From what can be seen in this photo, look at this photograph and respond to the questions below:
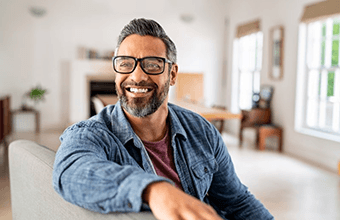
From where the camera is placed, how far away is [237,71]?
26.9 ft

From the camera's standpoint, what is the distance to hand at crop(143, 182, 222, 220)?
2.22 feet

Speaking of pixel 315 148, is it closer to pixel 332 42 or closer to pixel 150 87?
pixel 332 42

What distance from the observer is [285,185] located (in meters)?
4.34

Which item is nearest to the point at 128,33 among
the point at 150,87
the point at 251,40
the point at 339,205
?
the point at 150,87

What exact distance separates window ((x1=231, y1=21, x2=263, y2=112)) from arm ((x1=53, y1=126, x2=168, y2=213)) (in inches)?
262

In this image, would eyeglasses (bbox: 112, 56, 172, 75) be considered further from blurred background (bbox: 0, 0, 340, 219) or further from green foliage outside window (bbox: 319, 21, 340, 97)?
green foliage outside window (bbox: 319, 21, 340, 97)

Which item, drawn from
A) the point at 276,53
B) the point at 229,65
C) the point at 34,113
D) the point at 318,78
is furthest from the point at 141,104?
the point at 229,65

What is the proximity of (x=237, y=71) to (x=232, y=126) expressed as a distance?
4.23 ft

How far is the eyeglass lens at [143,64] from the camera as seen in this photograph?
1171mm

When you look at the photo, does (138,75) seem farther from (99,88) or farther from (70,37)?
(99,88)

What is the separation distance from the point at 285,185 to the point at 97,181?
13.1 ft

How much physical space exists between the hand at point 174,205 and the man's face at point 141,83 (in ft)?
1.73

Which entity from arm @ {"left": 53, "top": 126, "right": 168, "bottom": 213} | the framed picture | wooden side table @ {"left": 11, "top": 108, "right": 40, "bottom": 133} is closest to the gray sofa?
arm @ {"left": 53, "top": 126, "right": 168, "bottom": 213}

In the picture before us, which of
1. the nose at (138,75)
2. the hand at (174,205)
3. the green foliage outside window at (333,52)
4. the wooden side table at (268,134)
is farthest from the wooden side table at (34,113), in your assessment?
the hand at (174,205)
